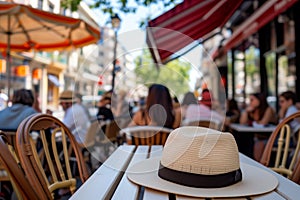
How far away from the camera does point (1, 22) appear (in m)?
4.22

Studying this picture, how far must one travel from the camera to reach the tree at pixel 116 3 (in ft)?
15.0

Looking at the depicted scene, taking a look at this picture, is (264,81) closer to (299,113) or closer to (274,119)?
(274,119)

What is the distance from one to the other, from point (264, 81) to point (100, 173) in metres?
6.81

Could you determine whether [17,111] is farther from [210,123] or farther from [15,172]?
[15,172]

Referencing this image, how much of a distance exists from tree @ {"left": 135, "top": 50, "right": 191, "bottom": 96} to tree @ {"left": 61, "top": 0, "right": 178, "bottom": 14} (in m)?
2.58

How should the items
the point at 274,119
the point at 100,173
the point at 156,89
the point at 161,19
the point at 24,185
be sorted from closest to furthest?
the point at 24,185 < the point at 100,173 < the point at 156,89 < the point at 161,19 < the point at 274,119

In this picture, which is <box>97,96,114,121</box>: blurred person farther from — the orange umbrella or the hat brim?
the hat brim

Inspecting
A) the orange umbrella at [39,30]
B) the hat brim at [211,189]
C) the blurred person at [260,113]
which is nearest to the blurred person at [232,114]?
the blurred person at [260,113]

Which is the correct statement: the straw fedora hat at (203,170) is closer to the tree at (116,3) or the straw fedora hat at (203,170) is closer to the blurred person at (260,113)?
the blurred person at (260,113)

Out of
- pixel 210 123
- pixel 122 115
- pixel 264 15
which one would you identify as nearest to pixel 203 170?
pixel 210 123

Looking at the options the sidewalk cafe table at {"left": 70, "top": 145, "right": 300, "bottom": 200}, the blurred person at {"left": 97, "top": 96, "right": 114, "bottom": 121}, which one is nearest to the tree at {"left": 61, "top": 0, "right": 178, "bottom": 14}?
the blurred person at {"left": 97, "top": 96, "right": 114, "bottom": 121}

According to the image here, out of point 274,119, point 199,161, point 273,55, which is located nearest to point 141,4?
point 274,119

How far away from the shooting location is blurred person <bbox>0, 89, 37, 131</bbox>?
249 centimetres

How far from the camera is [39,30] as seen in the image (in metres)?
4.54
